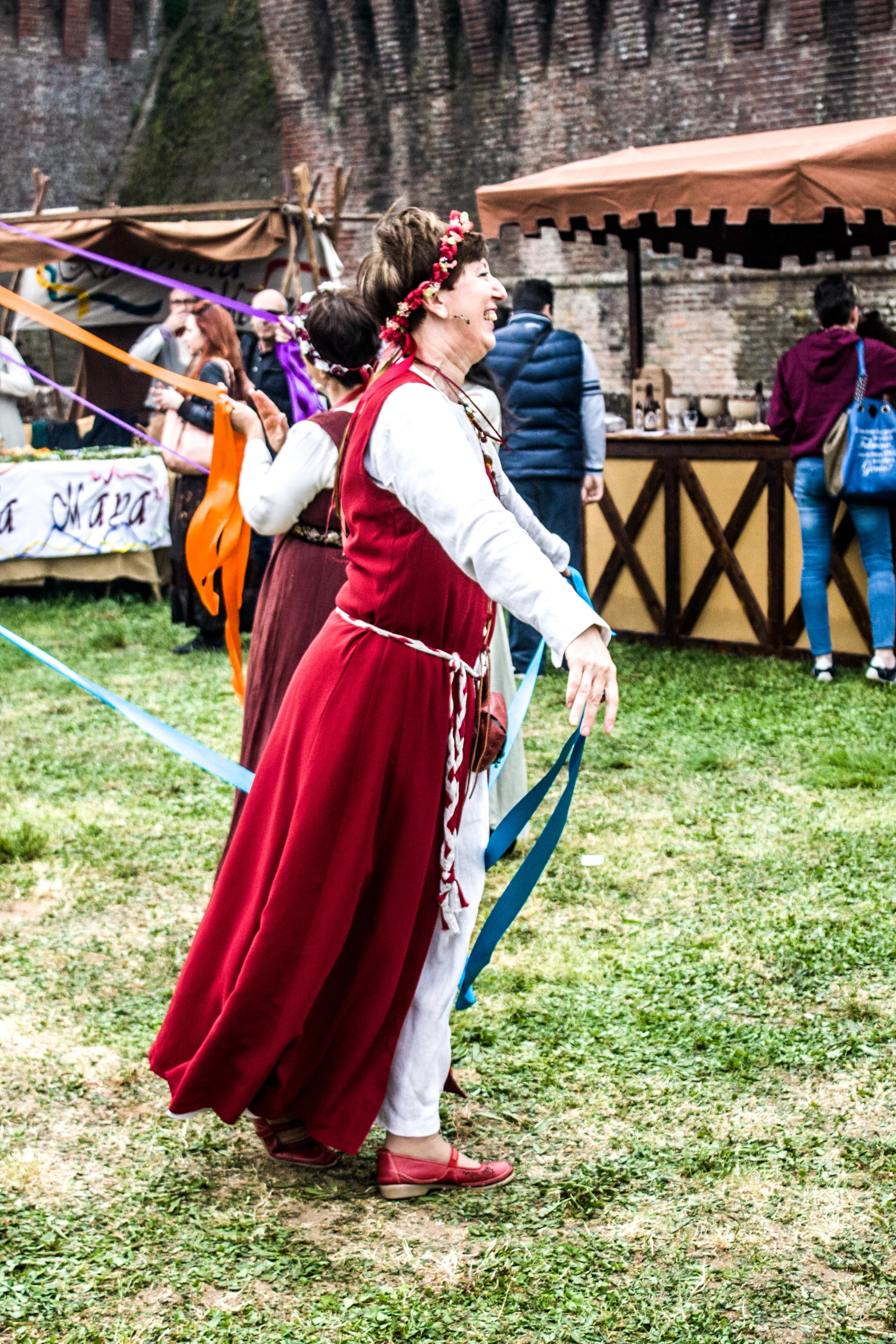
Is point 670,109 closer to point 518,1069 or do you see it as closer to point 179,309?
point 179,309

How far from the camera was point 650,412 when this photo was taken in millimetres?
8438

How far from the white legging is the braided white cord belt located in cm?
5

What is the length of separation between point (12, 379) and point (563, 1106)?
8622mm

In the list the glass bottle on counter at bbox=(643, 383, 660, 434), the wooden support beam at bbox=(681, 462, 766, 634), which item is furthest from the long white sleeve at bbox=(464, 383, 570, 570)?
the glass bottle on counter at bbox=(643, 383, 660, 434)

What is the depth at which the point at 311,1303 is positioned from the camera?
2.41 metres

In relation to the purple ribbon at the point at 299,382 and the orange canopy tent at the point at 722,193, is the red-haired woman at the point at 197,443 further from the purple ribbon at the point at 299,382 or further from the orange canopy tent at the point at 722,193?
the orange canopy tent at the point at 722,193

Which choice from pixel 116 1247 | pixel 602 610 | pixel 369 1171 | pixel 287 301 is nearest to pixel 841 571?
pixel 602 610

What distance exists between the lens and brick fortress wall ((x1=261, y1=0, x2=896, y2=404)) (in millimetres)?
14945

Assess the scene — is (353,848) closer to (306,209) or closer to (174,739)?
(174,739)

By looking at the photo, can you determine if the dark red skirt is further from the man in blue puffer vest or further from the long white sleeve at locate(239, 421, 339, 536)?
the man in blue puffer vest

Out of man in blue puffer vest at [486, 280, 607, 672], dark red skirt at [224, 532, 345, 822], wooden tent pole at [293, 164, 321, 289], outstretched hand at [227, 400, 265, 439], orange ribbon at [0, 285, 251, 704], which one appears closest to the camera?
outstretched hand at [227, 400, 265, 439]

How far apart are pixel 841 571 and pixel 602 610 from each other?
1.58 metres

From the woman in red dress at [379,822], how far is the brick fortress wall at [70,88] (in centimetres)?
2079

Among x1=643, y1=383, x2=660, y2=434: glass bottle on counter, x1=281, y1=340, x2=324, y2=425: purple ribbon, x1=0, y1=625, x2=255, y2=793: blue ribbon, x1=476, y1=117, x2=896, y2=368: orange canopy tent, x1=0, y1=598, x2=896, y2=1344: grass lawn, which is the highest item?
x1=476, y1=117, x2=896, y2=368: orange canopy tent
